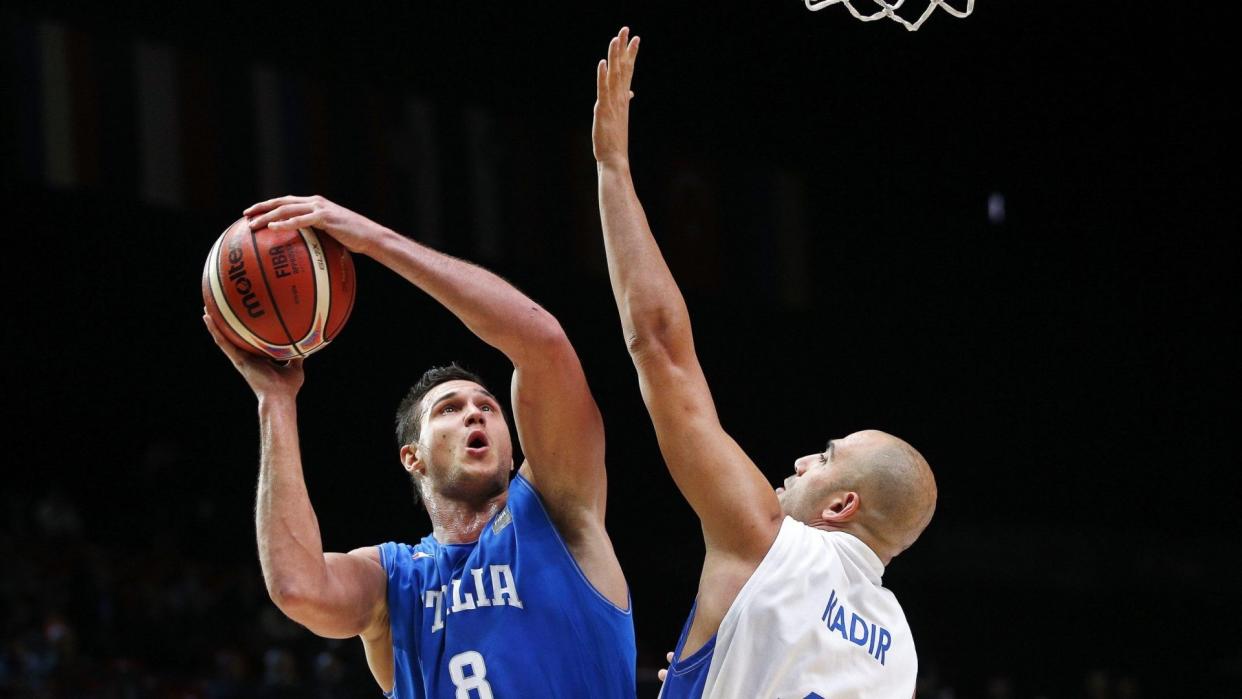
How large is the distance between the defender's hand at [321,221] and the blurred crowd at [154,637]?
3.93 metres

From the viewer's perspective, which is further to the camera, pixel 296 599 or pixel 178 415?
pixel 178 415

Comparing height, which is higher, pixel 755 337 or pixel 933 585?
pixel 755 337

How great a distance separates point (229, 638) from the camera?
941 centimetres

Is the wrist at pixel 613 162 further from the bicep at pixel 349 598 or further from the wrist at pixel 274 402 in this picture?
the bicep at pixel 349 598

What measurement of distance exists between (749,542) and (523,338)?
27.5 inches

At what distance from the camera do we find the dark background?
31.7 ft

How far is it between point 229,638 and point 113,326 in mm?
4282

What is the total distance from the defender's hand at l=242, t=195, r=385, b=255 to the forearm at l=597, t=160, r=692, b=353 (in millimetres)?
552

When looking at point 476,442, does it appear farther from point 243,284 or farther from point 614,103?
point 614,103

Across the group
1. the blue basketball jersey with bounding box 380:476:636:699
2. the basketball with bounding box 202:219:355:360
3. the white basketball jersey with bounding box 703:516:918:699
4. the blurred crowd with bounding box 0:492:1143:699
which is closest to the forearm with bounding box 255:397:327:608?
the basketball with bounding box 202:219:355:360

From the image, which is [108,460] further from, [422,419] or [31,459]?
[422,419]

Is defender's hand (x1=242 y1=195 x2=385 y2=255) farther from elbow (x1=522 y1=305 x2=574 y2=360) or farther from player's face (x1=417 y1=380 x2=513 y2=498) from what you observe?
player's face (x1=417 y1=380 x2=513 y2=498)

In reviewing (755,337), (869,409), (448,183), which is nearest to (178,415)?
(448,183)

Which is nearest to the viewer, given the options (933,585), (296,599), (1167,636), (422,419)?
(296,599)
